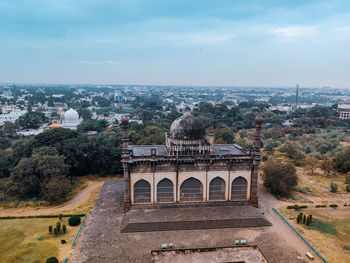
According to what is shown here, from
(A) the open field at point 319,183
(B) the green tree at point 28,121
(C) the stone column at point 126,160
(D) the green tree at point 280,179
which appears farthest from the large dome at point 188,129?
(B) the green tree at point 28,121

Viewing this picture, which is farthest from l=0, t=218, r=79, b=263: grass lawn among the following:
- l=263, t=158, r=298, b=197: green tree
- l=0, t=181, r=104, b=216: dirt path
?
l=263, t=158, r=298, b=197: green tree

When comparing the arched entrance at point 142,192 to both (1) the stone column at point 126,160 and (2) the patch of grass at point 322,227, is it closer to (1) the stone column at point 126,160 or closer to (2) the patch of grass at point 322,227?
(1) the stone column at point 126,160

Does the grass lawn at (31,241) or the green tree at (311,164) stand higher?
the green tree at (311,164)

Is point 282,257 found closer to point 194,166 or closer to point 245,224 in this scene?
point 245,224

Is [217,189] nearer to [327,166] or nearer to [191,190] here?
[191,190]

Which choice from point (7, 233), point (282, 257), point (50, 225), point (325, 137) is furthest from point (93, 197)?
point (325, 137)

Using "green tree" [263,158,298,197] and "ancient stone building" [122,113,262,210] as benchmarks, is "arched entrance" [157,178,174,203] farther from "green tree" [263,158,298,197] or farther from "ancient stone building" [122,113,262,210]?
"green tree" [263,158,298,197]

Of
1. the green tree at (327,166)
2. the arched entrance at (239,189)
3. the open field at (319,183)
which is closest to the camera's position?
the arched entrance at (239,189)
